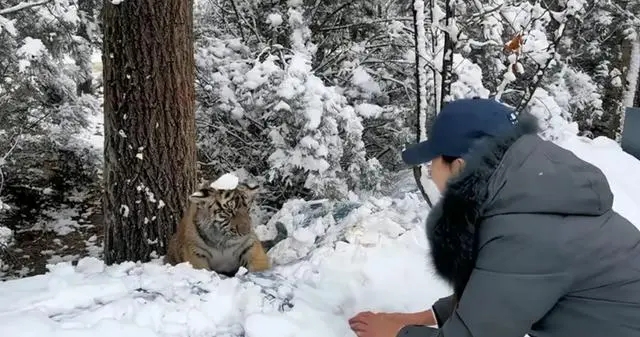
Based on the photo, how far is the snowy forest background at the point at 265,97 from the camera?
7.82m

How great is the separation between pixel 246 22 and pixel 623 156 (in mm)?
5385

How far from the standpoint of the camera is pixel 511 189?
2.05 m

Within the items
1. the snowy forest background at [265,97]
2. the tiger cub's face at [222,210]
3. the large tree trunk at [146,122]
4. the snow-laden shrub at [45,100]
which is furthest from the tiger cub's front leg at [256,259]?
the snow-laden shrub at [45,100]

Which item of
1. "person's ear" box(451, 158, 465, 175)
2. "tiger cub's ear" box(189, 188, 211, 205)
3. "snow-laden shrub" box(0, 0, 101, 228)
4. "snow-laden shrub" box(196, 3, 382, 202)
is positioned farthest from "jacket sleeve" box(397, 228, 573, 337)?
"snow-laden shrub" box(0, 0, 101, 228)

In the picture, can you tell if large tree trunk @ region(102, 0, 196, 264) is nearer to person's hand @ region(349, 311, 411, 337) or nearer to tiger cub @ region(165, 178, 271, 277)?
tiger cub @ region(165, 178, 271, 277)

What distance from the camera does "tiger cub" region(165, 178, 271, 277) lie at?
4406mm

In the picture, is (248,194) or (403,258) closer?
(403,258)

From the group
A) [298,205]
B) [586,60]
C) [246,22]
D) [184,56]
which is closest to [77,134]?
[246,22]

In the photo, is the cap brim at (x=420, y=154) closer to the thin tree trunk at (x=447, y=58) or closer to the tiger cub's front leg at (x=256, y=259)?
the tiger cub's front leg at (x=256, y=259)

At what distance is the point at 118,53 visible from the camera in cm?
479

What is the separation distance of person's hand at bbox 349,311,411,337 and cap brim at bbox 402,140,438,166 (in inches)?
30.4

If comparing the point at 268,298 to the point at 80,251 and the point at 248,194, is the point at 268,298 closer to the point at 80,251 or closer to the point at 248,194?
the point at 248,194

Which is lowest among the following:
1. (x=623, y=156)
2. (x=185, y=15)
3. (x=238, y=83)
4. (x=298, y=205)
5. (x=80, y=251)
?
(x=80, y=251)

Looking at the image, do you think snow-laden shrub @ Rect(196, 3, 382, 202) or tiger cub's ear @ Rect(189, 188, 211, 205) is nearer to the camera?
tiger cub's ear @ Rect(189, 188, 211, 205)
